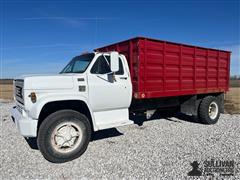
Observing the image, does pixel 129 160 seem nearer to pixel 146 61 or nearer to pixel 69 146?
pixel 69 146

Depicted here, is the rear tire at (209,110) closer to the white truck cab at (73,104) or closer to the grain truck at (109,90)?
the grain truck at (109,90)

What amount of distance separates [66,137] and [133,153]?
5.03 ft

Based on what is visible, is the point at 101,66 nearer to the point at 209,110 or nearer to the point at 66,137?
the point at 66,137

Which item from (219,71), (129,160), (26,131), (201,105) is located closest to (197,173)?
(129,160)

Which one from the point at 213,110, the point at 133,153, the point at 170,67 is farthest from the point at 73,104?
the point at 213,110

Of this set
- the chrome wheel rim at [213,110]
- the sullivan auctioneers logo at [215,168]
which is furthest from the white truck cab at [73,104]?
the chrome wheel rim at [213,110]

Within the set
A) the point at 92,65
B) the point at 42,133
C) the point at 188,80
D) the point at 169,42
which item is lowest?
the point at 42,133

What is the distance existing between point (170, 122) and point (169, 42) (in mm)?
3139

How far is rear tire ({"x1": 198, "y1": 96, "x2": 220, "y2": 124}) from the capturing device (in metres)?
7.30

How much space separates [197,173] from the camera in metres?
3.86

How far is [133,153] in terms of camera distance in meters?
4.75

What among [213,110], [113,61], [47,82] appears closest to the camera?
[47,82]

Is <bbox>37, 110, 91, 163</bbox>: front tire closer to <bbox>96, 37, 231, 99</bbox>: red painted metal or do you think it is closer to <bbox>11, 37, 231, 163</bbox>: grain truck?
<bbox>11, 37, 231, 163</bbox>: grain truck

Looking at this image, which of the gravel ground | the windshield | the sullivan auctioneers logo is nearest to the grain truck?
the windshield
